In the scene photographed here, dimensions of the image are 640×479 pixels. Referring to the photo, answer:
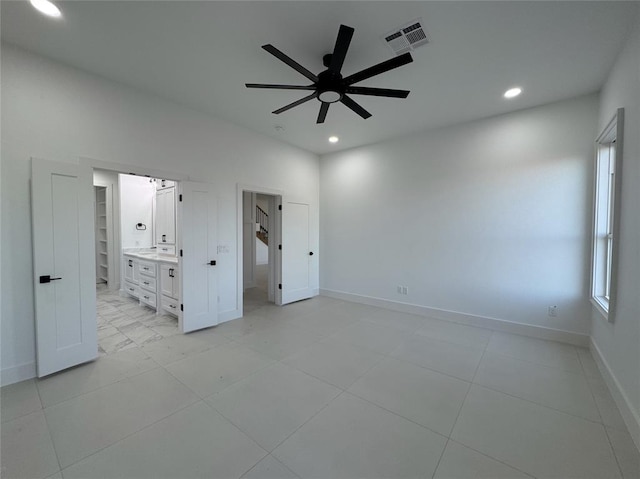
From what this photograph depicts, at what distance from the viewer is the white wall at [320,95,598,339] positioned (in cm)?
336

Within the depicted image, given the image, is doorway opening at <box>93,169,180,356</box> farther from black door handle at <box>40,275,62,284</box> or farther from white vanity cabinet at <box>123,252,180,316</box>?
black door handle at <box>40,275,62,284</box>

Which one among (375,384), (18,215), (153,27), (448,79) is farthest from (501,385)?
(18,215)

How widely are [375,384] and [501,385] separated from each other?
1.23 m

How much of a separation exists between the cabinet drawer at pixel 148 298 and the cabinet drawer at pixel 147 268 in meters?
0.36

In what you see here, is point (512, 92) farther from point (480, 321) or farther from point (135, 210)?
point (135, 210)

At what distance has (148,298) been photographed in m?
4.77

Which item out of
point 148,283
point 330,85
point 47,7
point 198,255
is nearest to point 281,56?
point 330,85

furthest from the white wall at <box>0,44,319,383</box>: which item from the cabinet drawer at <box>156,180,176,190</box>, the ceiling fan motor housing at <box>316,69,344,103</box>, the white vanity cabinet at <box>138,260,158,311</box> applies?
the ceiling fan motor housing at <box>316,69,344,103</box>

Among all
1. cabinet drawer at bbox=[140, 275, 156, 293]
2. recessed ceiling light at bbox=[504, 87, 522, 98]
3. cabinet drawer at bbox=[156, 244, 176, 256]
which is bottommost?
cabinet drawer at bbox=[140, 275, 156, 293]

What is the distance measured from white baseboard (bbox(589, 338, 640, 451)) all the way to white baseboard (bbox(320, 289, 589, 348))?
0.50m

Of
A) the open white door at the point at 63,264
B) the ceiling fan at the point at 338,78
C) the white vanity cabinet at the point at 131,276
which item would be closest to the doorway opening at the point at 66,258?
the open white door at the point at 63,264

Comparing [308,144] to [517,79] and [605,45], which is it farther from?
[605,45]

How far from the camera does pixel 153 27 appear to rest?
2.24m

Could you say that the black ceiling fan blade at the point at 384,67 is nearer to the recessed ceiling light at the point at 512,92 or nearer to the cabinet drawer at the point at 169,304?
the recessed ceiling light at the point at 512,92
